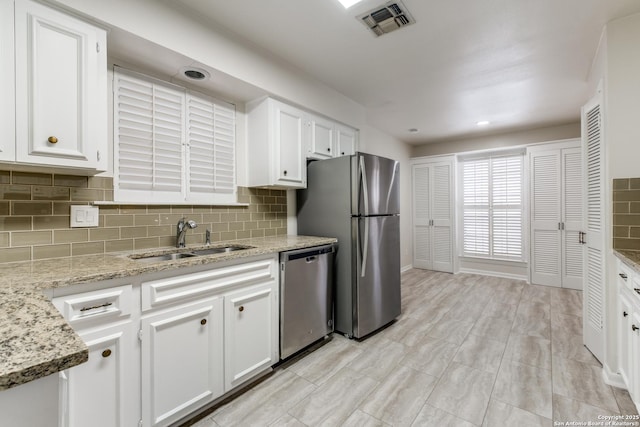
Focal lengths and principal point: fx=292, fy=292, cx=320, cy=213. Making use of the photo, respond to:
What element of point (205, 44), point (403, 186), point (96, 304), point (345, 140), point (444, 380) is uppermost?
point (205, 44)

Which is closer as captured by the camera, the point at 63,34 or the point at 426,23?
the point at 63,34

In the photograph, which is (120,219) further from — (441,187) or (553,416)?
(441,187)

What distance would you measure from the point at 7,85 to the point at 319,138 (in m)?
2.22

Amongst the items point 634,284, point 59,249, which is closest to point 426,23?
point 634,284

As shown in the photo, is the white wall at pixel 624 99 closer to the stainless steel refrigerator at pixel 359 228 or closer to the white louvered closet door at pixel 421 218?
the stainless steel refrigerator at pixel 359 228

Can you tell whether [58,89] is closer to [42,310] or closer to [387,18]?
[42,310]

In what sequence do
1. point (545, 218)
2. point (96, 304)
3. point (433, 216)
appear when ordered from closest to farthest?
point (96, 304)
point (545, 218)
point (433, 216)

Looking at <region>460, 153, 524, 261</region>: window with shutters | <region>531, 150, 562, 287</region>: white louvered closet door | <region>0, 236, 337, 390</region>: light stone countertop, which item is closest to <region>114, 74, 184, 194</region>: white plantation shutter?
<region>0, 236, 337, 390</region>: light stone countertop

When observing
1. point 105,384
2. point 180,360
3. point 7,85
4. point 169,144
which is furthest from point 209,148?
point 105,384

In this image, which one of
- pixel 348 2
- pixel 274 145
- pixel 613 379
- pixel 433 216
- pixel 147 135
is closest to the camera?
pixel 348 2

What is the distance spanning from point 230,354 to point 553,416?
6.26ft

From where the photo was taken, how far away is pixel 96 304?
1293mm

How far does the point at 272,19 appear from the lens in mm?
2020

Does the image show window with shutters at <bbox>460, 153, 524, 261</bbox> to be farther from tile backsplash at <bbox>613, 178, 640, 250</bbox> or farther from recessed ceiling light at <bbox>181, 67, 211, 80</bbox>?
recessed ceiling light at <bbox>181, 67, 211, 80</bbox>
